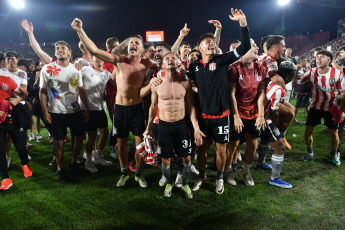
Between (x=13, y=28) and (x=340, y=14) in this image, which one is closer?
(x=340, y=14)

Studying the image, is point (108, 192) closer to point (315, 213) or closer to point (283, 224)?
point (283, 224)

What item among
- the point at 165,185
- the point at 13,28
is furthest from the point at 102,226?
the point at 13,28

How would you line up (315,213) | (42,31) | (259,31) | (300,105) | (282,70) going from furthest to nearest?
(259,31) → (42,31) → (300,105) → (282,70) → (315,213)

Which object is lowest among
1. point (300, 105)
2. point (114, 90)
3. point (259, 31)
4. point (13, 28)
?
point (300, 105)

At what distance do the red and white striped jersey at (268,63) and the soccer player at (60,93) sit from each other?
120 inches

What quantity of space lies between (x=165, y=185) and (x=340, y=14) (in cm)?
3983

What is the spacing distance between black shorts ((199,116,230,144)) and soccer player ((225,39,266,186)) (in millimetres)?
179

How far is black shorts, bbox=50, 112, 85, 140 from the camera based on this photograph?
3738 mm

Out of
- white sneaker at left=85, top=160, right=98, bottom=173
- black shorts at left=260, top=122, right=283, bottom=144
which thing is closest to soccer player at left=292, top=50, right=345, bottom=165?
black shorts at left=260, top=122, right=283, bottom=144

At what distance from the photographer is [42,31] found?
3472cm

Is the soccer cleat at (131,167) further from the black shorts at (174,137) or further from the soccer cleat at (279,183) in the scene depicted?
the soccer cleat at (279,183)

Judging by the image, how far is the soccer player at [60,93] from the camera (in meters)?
3.63

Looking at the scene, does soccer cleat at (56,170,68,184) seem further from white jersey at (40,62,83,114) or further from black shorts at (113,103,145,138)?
black shorts at (113,103,145,138)

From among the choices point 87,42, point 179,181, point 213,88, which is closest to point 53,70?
point 87,42
